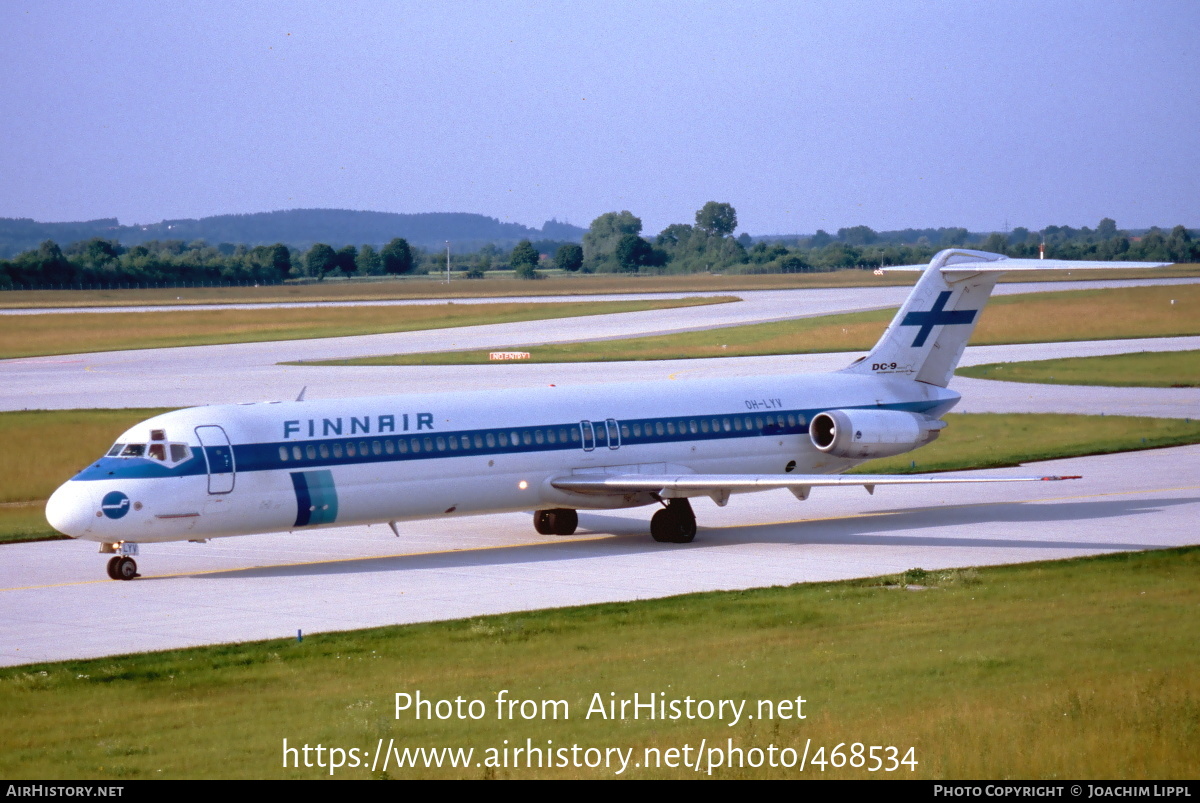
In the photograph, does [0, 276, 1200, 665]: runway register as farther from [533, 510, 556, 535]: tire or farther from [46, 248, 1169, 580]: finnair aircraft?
[46, 248, 1169, 580]: finnair aircraft

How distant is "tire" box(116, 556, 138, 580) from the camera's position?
24.2 meters

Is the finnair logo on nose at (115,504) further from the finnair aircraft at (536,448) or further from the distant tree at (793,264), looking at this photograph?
the distant tree at (793,264)

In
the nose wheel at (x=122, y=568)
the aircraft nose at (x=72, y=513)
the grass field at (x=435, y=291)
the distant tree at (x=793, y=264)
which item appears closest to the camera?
the aircraft nose at (x=72, y=513)

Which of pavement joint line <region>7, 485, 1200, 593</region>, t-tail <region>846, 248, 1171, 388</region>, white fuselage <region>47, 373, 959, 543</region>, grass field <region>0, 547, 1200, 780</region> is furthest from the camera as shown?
t-tail <region>846, 248, 1171, 388</region>

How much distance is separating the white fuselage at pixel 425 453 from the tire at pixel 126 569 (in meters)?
0.71

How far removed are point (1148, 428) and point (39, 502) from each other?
29.1 m

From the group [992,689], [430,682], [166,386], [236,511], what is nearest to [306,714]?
[430,682]

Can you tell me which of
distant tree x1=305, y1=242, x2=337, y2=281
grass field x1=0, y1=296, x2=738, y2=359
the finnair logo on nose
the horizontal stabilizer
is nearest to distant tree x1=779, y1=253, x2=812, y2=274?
distant tree x1=305, y1=242, x2=337, y2=281

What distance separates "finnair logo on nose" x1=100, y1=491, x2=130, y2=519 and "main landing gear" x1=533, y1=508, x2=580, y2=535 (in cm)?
828

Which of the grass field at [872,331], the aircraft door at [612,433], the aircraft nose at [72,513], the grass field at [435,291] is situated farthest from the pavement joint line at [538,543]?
the grass field at [435,291]

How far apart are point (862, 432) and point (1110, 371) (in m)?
31.5

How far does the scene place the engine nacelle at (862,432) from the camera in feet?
95.7

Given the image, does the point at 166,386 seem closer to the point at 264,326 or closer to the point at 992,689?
the point at 264,326

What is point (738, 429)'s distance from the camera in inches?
1131
